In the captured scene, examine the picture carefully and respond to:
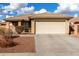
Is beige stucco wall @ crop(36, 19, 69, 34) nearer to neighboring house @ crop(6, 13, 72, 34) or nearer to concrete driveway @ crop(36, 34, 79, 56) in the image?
neighboring house @ crop(6, 13, 72, 34)

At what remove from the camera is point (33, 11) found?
614 inches

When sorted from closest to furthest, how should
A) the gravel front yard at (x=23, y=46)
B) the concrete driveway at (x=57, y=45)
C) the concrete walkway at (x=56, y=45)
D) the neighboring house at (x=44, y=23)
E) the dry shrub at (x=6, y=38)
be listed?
the concrete walkway at (x=56, y=45)
the concrete driveway at (x=57, y=45)
the gravel front yard at (x=23, y=46)
the dry shrub at (x=6, y=38)
the neighboring house at (x=44, y=23)

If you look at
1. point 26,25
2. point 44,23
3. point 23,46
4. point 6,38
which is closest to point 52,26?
point 44,23

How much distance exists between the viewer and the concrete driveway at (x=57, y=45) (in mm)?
13250

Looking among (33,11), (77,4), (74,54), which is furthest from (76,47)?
(33,11)

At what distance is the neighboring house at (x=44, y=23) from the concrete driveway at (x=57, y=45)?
1.59ft

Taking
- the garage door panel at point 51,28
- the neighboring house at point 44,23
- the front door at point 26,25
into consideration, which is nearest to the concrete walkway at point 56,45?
the garage door panel at point 51,28

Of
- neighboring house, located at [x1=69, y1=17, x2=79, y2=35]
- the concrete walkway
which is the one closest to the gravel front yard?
the concrete walkway

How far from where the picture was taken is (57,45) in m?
15.0

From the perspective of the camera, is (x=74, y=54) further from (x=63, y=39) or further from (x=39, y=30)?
(x=39, y=30)

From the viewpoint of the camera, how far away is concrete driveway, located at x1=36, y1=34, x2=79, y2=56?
13250 millimetres

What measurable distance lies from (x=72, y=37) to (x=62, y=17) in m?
1.72

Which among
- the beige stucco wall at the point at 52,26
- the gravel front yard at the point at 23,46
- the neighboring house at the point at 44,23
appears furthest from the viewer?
the beige stucco wall at the point at 52,26

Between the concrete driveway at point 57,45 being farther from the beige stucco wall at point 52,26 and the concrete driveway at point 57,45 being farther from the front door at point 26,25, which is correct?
the front door at point 26,25
